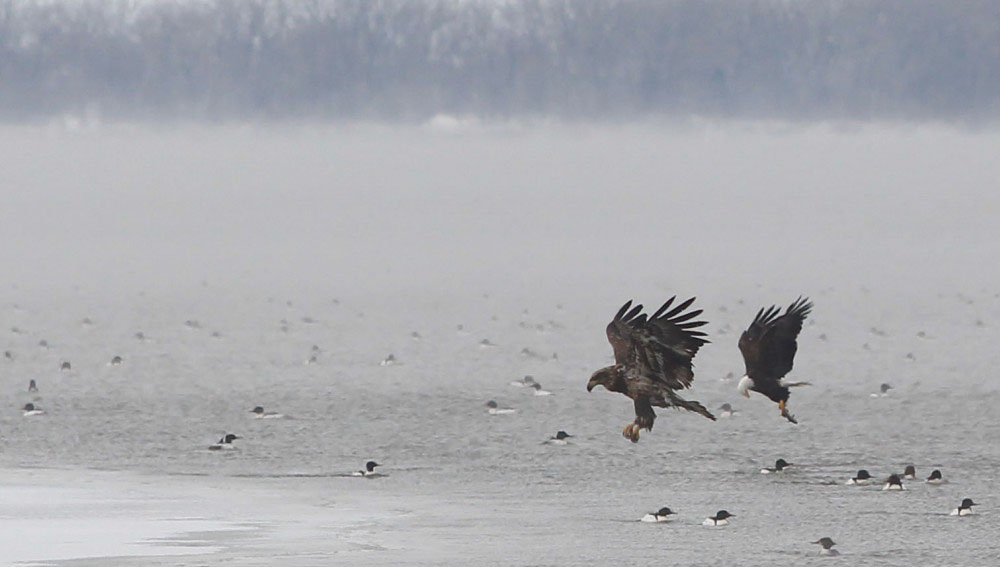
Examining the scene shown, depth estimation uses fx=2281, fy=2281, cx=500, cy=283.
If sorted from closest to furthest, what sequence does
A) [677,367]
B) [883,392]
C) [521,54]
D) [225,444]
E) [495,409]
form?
[677,367] → [225,444] → [495,409] → [883,392] → [521,54]

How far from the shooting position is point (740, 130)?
558 feet

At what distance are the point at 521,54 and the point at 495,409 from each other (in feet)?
444

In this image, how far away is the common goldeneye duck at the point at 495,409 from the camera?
2908cm

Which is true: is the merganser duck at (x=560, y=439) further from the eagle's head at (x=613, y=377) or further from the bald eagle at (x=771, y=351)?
the eagle's head at (x=613, y=377)

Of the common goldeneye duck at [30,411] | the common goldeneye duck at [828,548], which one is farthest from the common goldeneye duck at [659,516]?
the common goldeneye duck at [30,411]

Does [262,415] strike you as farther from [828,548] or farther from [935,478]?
[828,548]

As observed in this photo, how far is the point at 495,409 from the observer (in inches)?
1152

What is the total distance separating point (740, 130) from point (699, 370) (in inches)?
5320

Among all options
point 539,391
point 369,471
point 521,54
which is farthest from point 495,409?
point 521,54

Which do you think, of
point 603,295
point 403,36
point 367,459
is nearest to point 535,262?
point 603,295

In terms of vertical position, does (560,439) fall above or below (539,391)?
below

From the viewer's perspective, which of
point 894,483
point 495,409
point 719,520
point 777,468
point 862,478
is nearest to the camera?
point 719,520

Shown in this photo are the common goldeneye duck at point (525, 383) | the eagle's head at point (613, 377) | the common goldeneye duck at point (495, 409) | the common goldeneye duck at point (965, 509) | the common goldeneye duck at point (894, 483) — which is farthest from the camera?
the common goldeneye duck at point (525, 383)

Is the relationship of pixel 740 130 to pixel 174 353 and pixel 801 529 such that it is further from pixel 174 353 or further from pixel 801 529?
pixel 801 529
